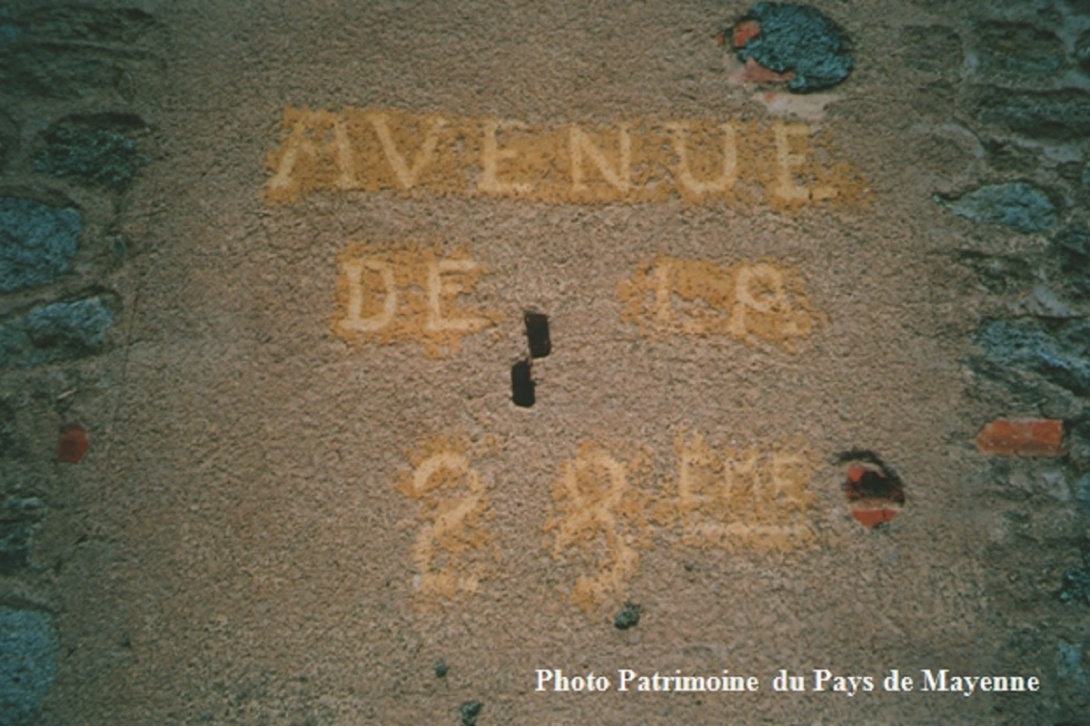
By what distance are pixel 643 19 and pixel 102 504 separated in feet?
5.81

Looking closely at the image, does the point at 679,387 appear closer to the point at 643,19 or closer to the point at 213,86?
the point at 643,19

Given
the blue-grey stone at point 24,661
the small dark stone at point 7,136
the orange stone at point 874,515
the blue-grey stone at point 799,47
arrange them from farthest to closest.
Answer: the blue-grey stone at point 799,47, the small dark stone at point 7,136, the orange stone at point 874,515, the blue-grey stone at point 24,661

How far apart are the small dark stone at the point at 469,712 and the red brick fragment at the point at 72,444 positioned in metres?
1.03

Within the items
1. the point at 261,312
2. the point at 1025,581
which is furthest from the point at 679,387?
the point at 261,312

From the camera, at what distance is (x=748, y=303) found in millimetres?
1646

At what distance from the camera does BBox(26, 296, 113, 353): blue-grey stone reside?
1.58 meters

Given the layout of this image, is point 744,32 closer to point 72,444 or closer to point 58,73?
point 58,73

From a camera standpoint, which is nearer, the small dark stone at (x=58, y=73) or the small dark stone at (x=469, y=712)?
the small dark stone at (x=469, y=712)

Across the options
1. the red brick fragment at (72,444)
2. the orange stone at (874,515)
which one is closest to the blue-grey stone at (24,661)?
the red brick fragment at (72,444)

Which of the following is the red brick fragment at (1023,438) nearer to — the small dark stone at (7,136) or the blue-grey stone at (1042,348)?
the blue-grey stone at (1042,348)

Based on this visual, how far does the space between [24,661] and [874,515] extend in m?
1.91

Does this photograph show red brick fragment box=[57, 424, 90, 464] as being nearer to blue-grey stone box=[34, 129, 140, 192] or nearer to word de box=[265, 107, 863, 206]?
blue-grey stone box=[34, 129, 140, 192]

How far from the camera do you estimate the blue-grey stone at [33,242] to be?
162 centimetres

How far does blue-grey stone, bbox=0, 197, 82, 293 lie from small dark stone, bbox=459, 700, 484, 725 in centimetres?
139
